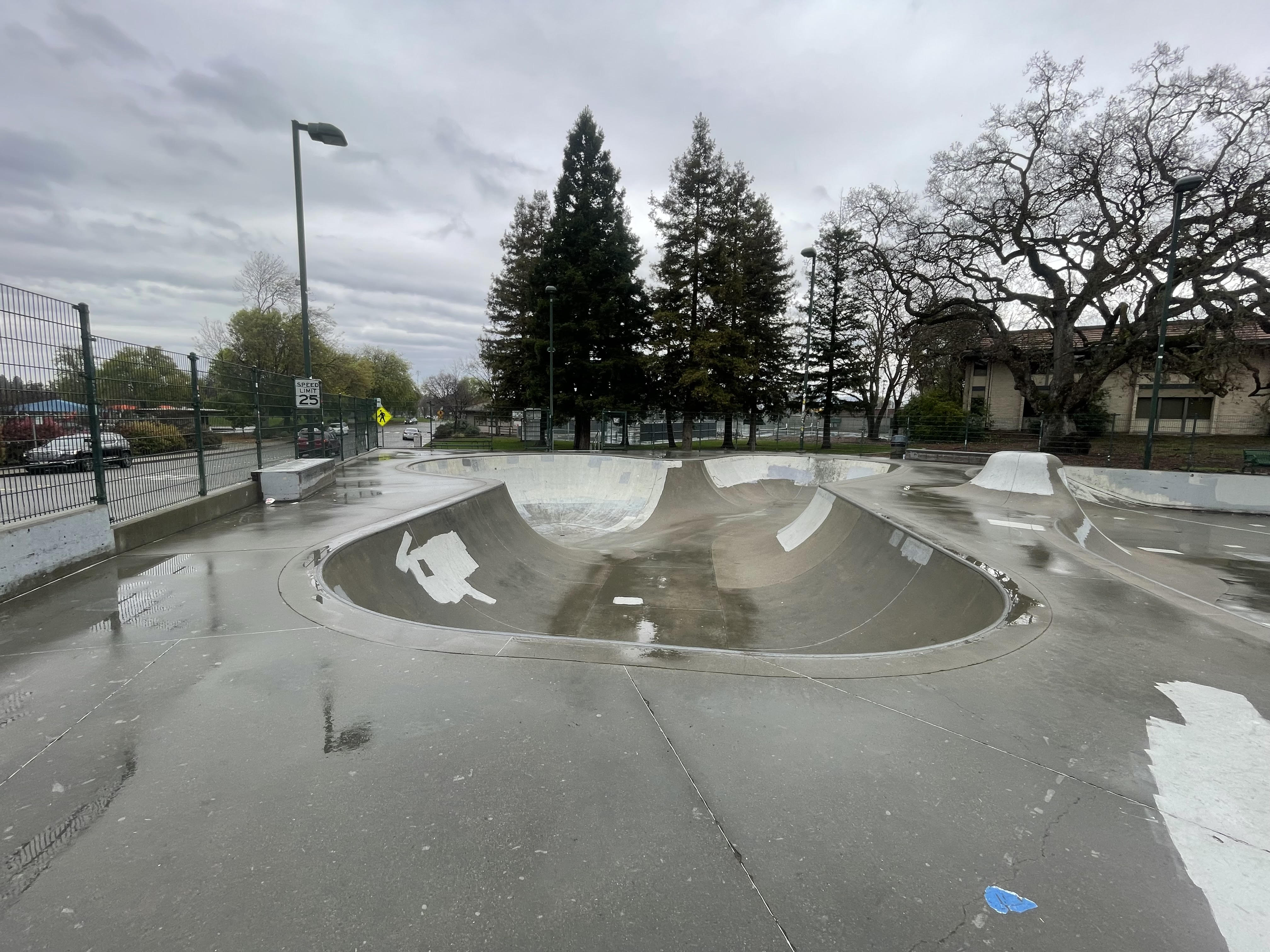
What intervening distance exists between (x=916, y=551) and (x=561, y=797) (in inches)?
247

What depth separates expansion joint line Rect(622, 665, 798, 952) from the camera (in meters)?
1.63

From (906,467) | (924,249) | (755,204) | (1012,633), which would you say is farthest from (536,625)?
(755,204)

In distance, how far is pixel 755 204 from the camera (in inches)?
1232

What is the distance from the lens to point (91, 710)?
2.68 m

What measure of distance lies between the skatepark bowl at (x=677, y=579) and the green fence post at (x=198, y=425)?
111 inches

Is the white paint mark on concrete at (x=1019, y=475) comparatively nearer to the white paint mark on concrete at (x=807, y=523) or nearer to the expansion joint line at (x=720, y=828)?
the white paint mark on concrete at (x=807, y=523)

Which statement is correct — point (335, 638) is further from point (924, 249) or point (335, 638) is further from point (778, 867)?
point (924, 249)

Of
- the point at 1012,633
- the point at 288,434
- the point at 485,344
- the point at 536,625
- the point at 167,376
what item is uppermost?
the point at 485,344

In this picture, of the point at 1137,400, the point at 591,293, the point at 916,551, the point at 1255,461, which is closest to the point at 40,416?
the point at 916,551

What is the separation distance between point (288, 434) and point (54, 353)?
7.20 meters

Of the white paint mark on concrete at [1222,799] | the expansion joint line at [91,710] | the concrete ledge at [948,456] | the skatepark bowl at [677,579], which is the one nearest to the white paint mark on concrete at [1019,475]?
the skatepark bowl at [677,579]

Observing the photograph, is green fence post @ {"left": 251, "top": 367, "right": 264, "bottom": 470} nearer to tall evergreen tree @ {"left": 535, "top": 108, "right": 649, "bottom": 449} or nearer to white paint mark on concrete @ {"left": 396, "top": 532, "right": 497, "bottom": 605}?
white paint mark on concrete @ {"left": 396, "top": 532, "right": 497, "bottom": 605}

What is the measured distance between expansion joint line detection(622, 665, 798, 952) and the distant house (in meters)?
30.1

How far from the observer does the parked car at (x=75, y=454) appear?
4652 millimetres
